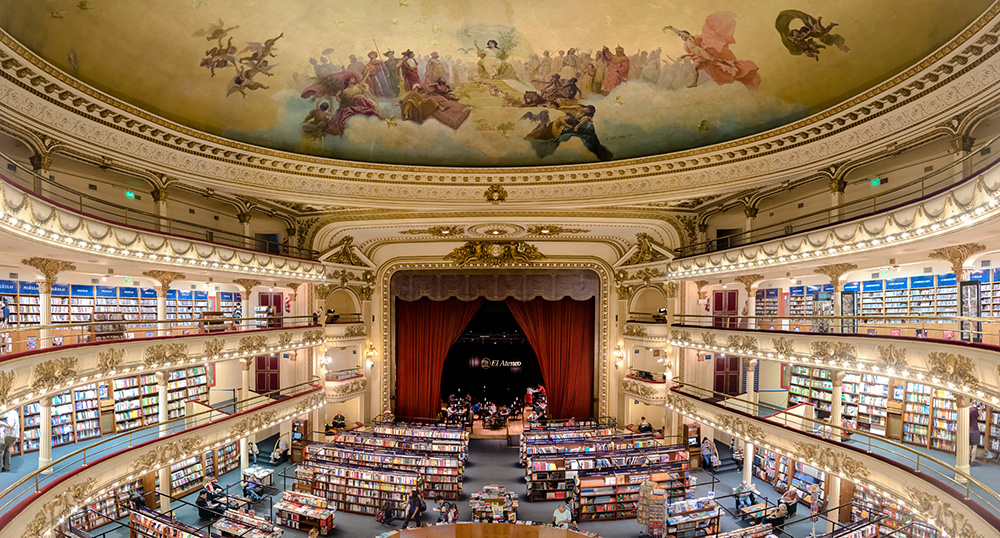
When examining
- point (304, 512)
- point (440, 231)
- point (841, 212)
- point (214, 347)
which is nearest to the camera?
point (841, 212)

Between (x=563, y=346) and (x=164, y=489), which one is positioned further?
(x=563, y=346)

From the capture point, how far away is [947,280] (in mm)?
11523

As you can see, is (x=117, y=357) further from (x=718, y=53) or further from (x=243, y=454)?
(x=718, y=53)

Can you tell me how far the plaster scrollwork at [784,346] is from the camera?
1173cm

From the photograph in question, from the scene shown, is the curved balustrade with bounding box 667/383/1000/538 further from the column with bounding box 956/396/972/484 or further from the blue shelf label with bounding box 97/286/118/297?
the blue shelf label with bounding box 97/286/118/297

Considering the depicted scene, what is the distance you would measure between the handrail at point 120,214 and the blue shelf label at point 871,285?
16983 millimetres

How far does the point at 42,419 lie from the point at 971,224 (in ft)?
52.6

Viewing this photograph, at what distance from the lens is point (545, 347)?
2211 cm

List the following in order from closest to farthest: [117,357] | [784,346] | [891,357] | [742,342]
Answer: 1. [891,357]
2. [117,357]
3. [784,346]
4. [742,342]

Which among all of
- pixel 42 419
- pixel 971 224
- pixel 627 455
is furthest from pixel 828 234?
pixel 42 419

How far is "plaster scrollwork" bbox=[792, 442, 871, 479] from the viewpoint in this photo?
9641 millimetres

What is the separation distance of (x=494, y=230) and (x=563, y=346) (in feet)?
21.7

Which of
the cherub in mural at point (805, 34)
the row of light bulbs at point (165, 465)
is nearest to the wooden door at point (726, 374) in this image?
the cherub in mural at point (805, 34)

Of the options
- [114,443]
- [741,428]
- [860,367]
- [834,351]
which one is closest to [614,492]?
[741,428]
